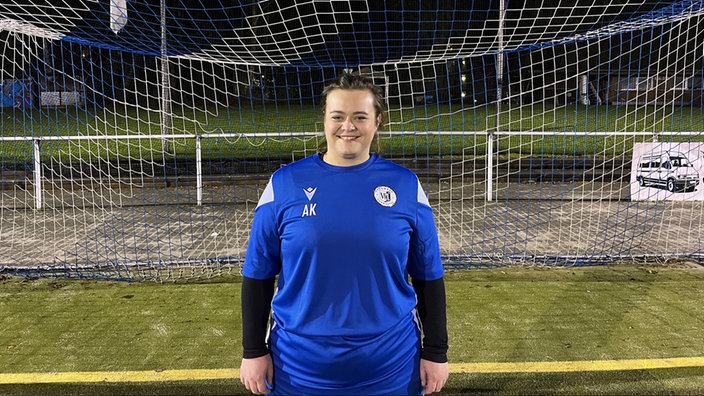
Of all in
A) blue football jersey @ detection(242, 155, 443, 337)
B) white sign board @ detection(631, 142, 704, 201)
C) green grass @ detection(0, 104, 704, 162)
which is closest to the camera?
blue football jersey @ detection(242, 155, 443, 337)

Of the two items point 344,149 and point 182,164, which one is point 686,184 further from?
point 182,164

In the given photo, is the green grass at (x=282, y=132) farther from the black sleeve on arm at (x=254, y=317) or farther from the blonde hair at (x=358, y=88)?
the black sleeve on arm at (x=254, y=317)

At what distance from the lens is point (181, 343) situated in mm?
3775

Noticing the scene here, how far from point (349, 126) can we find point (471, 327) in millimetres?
2642

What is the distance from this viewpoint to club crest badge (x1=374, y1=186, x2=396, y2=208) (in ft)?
5.66

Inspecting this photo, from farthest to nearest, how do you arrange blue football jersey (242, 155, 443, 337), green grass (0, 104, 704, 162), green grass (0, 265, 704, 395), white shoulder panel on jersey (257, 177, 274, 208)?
green grass (0, 104, 704, 162) → green grass (0, 265, 704, 395) → white shoulder panel on jersey (257, 177, 274, 208) → blue football jersey (242, 155, 443, 337)

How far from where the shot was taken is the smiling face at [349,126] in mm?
1751

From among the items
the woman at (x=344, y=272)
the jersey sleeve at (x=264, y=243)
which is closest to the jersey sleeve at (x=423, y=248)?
the woman at (x=344, y=272)

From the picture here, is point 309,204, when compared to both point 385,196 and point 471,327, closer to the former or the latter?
point 385,196

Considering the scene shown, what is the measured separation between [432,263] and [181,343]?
2.45m

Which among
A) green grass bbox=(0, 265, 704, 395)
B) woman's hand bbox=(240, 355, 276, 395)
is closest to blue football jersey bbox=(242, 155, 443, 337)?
woman's hand bbox=(240, 355, 276, 395)

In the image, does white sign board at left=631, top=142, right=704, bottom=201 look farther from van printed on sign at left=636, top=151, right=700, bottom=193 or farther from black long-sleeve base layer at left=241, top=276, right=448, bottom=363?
black long-sleeve base layer at left=241, top=276, right=448, bottom=363

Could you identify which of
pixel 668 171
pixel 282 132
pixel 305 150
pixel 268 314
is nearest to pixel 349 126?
pixel 268 314

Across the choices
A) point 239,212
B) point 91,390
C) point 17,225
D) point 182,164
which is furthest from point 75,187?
point 91,390
